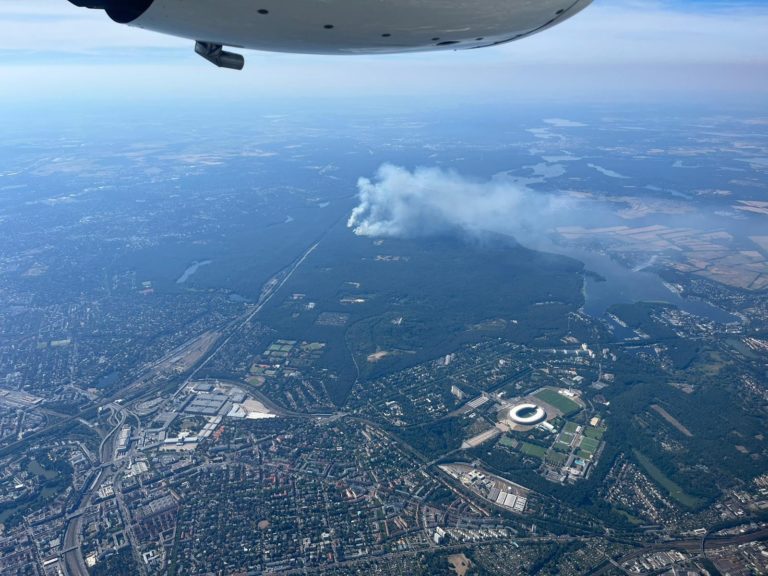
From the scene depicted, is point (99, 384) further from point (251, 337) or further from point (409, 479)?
point (409, 479)

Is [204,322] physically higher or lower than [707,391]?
lower

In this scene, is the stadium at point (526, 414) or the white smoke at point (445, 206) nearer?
the stadium at point (526, 414)

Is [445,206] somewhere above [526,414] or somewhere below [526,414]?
below

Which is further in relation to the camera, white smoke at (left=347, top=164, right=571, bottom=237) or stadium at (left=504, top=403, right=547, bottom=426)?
white smoke at (left=347, top=164, right=571, bottom=237)

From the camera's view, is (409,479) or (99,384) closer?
(409,479)

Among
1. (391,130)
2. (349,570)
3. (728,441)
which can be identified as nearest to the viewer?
(349,570)

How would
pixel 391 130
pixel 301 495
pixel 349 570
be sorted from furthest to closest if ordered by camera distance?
1. pixel 391 130
2. pixel 301 495
3. pixel 349 570

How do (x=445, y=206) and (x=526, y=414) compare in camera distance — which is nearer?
(x=526, y=414)

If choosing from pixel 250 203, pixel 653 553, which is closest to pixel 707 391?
pixel 653 553
